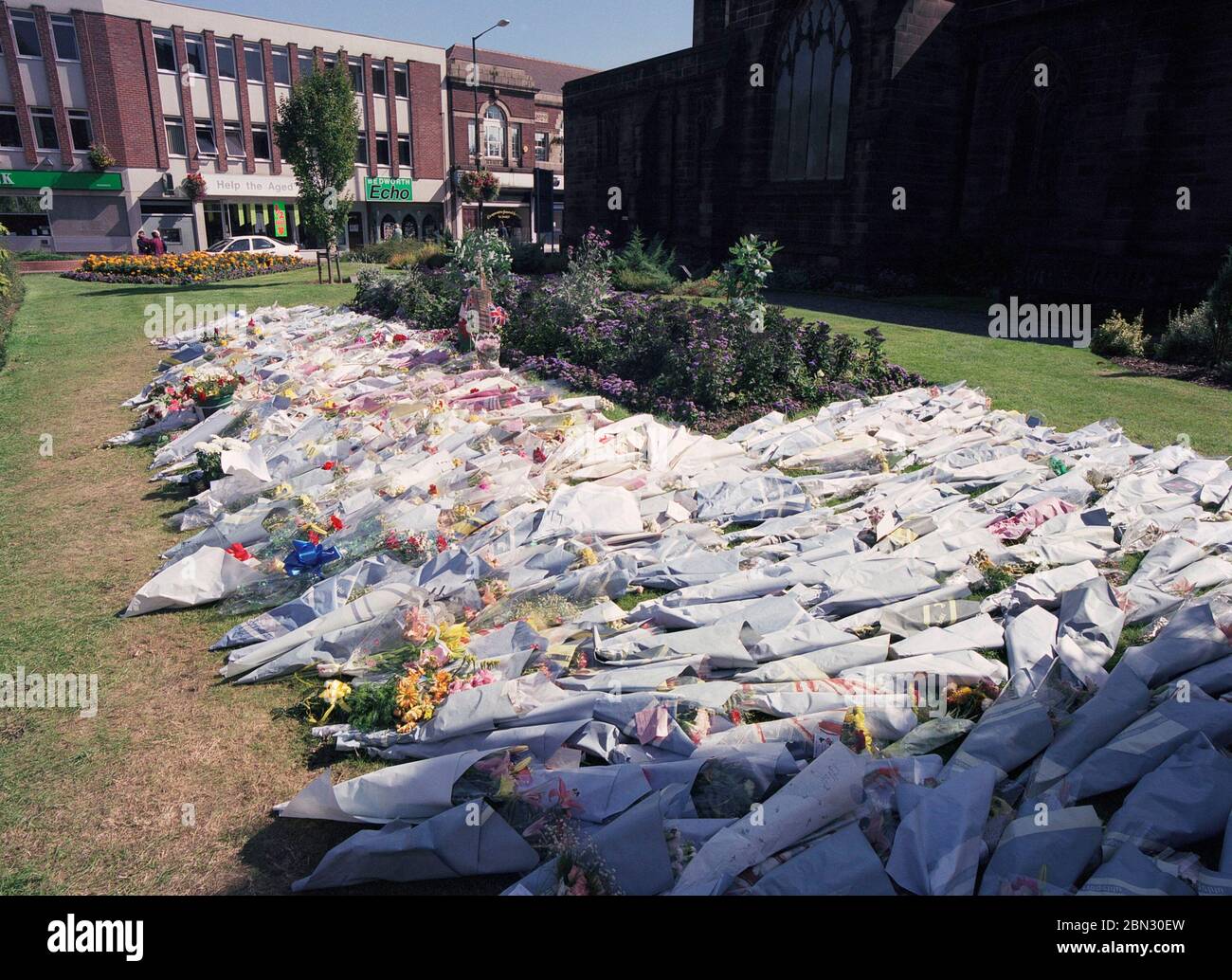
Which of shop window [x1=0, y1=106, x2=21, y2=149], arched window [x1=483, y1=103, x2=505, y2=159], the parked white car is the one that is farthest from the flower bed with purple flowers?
arched window [x1=483, y1=103, x2=505, y2=159]

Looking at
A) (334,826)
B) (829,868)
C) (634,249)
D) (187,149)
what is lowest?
(334,826)

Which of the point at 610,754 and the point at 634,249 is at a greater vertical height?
the point at 634,249

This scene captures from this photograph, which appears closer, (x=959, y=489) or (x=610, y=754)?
(x=610, y=754)

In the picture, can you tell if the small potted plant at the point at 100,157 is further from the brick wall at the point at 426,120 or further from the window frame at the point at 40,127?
the brick wall at the point at 426,120

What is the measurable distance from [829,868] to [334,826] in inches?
82.6

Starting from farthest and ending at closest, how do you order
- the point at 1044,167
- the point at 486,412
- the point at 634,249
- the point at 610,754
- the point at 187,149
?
the point at 187,149 < the point at 634,249 < the point at 1044,167 < the point at 486,412 < the point at 610,754

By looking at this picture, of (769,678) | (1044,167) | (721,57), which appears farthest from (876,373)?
(721,57)

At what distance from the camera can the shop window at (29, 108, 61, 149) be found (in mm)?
35031

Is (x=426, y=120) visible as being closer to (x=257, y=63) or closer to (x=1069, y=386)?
(x=257, y=63)

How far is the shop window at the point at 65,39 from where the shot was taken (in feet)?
114

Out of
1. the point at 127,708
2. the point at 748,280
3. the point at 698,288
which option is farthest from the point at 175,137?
the point at 127,708
